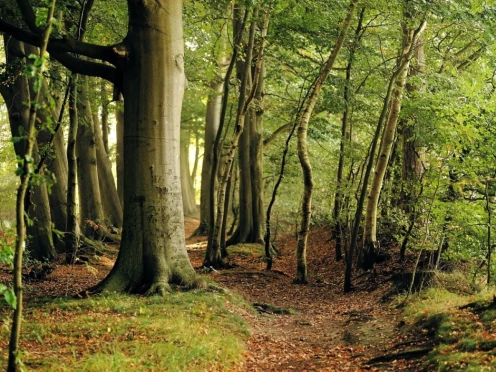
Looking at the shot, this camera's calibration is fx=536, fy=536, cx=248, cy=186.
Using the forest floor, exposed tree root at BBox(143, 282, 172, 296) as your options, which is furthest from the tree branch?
exposed tree root at BBox(143, 282, 172, 296)

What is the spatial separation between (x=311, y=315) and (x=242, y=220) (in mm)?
8457

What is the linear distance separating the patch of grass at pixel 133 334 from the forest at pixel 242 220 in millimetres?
33

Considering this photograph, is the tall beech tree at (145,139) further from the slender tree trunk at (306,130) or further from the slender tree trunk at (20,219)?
the slender tree trunk at (20,219)

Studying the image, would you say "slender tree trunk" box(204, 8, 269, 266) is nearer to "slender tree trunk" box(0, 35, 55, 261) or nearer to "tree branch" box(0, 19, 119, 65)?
"slender tree trunk" box(0, 35, 55, 261)

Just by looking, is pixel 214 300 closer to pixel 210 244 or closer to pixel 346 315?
pixel 346 315

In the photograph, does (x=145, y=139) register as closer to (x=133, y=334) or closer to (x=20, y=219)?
(x=133, y=334)

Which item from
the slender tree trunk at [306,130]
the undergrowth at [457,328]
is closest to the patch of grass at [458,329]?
the undergrowth at [457,328]

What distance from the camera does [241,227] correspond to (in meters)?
18.5

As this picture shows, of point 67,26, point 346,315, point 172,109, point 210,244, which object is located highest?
point 67,26

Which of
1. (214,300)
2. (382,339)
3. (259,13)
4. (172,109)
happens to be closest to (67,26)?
(259,13)

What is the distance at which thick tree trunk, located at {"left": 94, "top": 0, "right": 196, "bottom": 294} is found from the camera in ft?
28.6

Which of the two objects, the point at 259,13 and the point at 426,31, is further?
the point at 426,31

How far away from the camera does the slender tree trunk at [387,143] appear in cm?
1229

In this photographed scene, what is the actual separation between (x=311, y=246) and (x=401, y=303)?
11.0m
